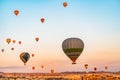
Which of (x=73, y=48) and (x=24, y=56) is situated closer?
(x=73, y=48)

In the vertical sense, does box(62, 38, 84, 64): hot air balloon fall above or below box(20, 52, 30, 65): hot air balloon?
below

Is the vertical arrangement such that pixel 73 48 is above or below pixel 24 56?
below

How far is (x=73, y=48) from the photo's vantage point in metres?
47.8

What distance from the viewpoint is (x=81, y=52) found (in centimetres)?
4825

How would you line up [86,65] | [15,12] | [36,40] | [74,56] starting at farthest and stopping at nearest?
1. [86,65]
2. [36,40]
3. [15,12]
4. [74,56]

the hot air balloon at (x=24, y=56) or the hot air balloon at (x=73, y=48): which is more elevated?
the hot air balloon at (x=24, y=56)

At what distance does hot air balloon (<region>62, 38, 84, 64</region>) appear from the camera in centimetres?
4762

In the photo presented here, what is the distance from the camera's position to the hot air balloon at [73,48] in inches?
1875

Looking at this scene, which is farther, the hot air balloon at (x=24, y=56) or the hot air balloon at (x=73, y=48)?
the hot air balloon at (x=24, y=56)

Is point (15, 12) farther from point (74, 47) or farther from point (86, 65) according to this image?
point (86, 65)

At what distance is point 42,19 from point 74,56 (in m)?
11.3

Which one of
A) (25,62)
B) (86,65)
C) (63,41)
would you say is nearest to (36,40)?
(25,62)

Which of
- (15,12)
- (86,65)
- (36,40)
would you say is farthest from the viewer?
(86,65)

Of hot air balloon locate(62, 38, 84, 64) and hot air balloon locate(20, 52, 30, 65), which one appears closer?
hot air balloon locate(62, 38, 84, 64)
